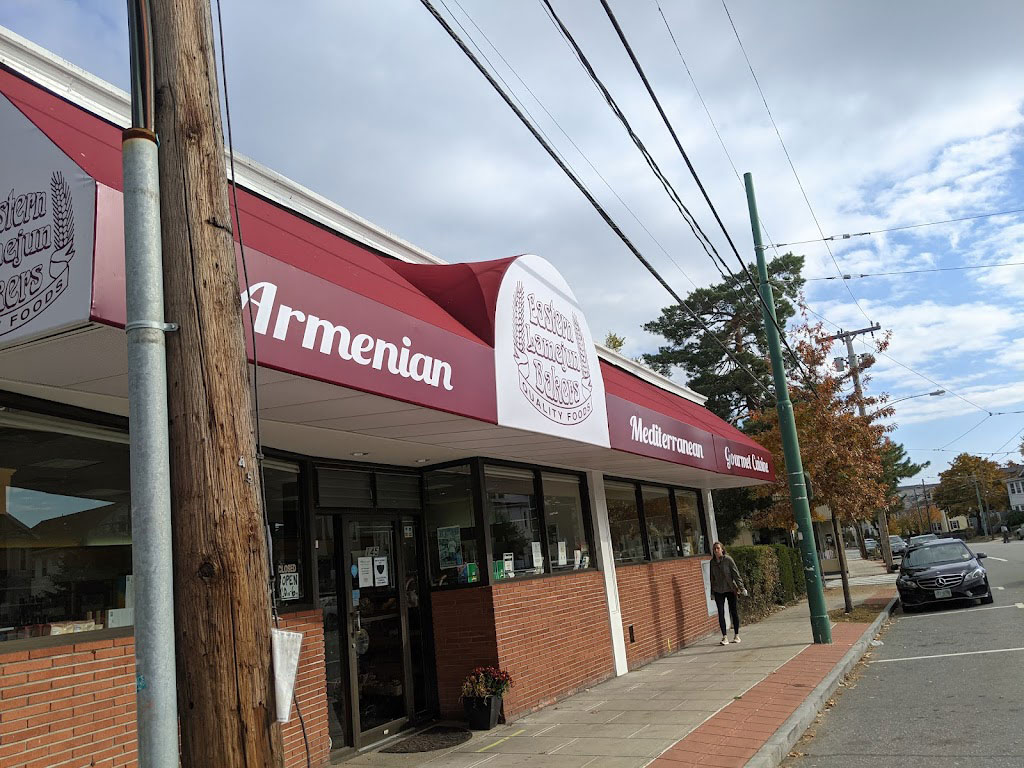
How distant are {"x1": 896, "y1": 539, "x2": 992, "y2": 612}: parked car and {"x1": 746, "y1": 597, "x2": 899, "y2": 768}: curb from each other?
5.58 metres

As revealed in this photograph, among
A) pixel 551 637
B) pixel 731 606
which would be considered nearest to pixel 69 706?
pixel 551 637

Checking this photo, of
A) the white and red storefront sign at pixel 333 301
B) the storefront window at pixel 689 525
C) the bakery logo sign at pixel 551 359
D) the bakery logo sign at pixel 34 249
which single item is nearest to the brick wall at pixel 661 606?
the storefront window at pixel 689 525

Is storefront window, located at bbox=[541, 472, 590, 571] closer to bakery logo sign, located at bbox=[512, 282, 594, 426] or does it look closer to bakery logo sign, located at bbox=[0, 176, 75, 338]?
bakery logo sign, located at bbox=[512, 282, 594, 426]

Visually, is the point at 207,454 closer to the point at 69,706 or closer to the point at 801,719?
the point at 69,706

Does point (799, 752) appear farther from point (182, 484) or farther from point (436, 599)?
point (182, 484)

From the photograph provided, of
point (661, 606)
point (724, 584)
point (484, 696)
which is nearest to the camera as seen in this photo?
point (484, 696)

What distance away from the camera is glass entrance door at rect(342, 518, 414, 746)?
26.6 feet

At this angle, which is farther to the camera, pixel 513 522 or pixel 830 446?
pixel 830 446

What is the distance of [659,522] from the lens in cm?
1471

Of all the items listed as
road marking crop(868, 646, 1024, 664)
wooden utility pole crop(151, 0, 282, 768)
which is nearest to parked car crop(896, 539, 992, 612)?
road marking crop(868, 646, 1024, 664)

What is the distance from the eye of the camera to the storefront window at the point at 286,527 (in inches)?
287

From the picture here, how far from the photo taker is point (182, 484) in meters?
2.78

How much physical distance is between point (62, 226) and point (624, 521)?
1046 cm

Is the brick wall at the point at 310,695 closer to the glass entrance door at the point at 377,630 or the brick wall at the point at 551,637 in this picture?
the glass entrance door at the point at 377,630
